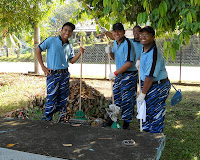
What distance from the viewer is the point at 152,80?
315 cm

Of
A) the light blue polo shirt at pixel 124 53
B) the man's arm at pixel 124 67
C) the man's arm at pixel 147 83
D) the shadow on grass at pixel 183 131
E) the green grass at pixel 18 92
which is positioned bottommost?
the shadow on grass at pixel 183 131

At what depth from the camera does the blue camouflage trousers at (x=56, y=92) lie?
159 inches

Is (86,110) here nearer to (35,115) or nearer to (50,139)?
(35,115)

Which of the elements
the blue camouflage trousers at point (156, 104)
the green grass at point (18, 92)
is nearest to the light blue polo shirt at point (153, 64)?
the blue camouflage trousers at point (156, 104)

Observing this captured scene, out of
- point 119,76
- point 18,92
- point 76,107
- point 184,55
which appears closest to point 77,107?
point 76,107

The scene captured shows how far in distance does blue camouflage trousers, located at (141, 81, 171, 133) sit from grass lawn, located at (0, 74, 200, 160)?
1.86ft

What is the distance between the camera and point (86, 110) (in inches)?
203

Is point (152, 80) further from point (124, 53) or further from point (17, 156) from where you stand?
point (17, 156)

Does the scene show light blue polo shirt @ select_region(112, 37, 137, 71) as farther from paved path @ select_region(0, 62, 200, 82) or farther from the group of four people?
paved path @ select_region(0, 62, 200, 82)

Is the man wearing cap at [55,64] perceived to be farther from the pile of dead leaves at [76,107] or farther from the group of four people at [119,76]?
the pile of dead leaves at [76,107]

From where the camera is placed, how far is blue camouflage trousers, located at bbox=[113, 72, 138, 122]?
4.12m

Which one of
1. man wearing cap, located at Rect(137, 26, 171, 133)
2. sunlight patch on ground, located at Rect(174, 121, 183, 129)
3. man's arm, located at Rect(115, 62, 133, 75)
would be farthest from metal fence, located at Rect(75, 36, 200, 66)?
man wearing cap, located at Rect(137, 26, 171, 133)

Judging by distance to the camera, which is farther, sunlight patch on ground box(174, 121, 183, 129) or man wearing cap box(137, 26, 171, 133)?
sunlight patch on ground box(174, 121, 183, 129)

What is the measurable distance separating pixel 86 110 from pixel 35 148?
9.80 feet
